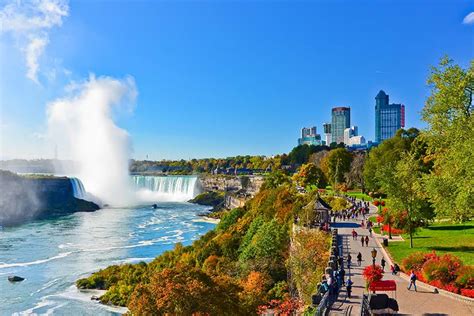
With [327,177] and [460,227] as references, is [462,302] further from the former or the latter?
[327,177]

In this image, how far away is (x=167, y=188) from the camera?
110 meters

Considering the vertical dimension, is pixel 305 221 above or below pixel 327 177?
below

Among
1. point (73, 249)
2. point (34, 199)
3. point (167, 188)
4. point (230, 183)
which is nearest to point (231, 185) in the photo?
point (230, 183)

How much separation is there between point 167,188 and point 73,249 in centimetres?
6322

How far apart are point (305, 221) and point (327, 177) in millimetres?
41124

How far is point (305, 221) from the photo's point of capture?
29.0 metres

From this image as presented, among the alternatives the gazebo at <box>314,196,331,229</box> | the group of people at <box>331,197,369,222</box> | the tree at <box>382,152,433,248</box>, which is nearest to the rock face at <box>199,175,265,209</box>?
the group of people at <box>331,197,369,222</box>

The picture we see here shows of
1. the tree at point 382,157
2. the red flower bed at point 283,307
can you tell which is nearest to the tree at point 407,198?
the red flower bed at point 283,307

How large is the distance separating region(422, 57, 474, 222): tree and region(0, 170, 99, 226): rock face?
6372 centimetres

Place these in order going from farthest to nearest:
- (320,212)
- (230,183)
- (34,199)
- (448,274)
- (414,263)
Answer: (230,183), (34,199), (320,212), (414,263), (448,274)

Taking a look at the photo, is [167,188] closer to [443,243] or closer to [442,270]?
[443,243]

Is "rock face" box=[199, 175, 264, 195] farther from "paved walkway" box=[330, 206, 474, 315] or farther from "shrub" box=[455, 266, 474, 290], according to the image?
"shrub" box=[455, 266, 474, 290]

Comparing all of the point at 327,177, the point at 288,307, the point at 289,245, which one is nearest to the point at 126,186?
the point at 327,177

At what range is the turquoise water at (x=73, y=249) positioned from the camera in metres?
29.9
